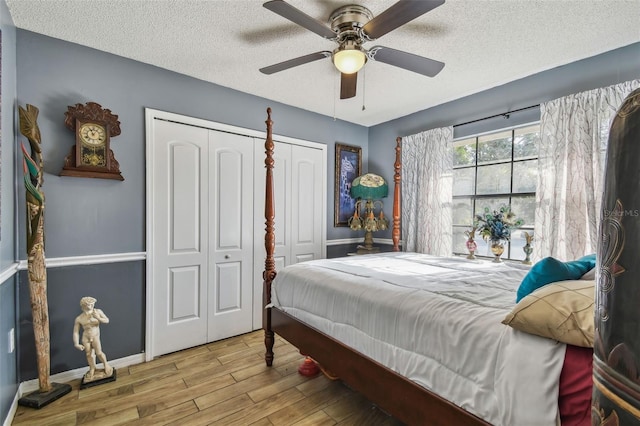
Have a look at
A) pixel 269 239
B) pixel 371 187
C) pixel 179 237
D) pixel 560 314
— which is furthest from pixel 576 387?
pixel 371 187

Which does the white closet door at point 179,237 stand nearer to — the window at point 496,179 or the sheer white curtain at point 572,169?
the window at point 496,179

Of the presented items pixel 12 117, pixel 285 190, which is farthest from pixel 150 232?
pixel 285 190

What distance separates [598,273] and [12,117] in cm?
302

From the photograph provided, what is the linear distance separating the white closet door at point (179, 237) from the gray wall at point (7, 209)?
0.89 metres

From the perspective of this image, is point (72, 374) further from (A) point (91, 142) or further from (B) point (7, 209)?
(A) point (91, 142)

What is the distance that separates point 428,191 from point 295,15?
8.28 feet

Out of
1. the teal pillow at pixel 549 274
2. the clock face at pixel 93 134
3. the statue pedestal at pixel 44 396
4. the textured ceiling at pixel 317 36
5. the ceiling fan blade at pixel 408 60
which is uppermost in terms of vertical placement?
the textured ceiling at pixel 317 36

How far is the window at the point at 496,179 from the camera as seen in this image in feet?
9.37

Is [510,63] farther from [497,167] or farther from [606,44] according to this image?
[497,167]

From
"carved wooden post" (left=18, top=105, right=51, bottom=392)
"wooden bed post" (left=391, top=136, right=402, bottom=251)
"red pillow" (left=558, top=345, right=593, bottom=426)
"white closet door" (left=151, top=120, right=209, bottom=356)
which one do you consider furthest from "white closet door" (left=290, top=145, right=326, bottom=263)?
"red pillow" (left=558, top=345, right=593, bottom=426)

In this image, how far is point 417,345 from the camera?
1.36m

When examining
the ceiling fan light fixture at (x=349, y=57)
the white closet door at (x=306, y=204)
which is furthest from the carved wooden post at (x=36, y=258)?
the white closet door at (x=306, y=204)

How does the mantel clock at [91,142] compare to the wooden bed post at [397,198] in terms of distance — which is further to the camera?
the wooden bed post at [397,198]

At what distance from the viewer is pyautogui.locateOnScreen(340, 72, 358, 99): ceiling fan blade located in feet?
7.02
